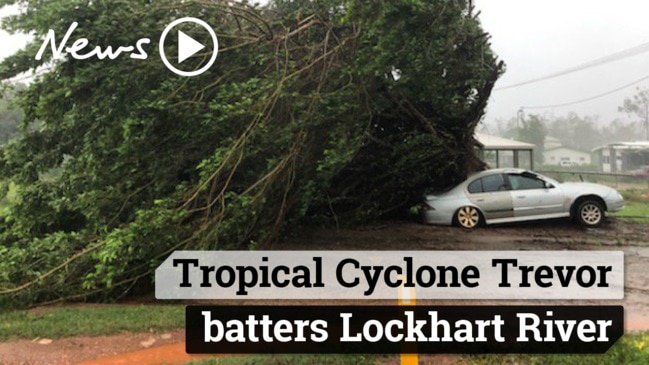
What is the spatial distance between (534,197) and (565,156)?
22.1 metres

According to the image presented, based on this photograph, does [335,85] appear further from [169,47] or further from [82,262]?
[82,262]

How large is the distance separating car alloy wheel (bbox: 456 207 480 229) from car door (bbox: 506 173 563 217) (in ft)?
2.64

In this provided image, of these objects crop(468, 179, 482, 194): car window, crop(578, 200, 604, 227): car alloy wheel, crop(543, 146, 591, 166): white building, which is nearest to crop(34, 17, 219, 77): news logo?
crop(468, 179, 482, 194): car window

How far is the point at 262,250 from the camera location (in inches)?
280

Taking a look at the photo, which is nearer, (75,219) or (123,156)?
(123,156)

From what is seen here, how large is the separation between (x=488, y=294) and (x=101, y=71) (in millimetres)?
5480

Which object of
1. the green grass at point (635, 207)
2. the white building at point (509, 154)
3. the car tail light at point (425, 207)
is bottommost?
the green grass at point (635, 207)

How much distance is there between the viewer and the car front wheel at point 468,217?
1003 cm

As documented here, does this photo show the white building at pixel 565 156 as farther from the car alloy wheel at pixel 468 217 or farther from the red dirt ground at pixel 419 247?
the car alloy wheel at pixel 468 217

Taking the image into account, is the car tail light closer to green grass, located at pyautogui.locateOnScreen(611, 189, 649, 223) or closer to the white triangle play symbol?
green grass, located at pyautogui.locateOnScreen(611, 189, 649, 223)

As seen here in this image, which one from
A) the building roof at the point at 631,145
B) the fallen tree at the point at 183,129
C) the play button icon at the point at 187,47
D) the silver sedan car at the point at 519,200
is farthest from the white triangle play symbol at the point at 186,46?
the building roof at the point at 631,145

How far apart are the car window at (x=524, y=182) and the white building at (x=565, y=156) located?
18.5 meters

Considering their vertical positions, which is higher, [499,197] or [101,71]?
[101,71]

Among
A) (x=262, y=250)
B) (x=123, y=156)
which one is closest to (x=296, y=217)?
(x=262, y=250)
